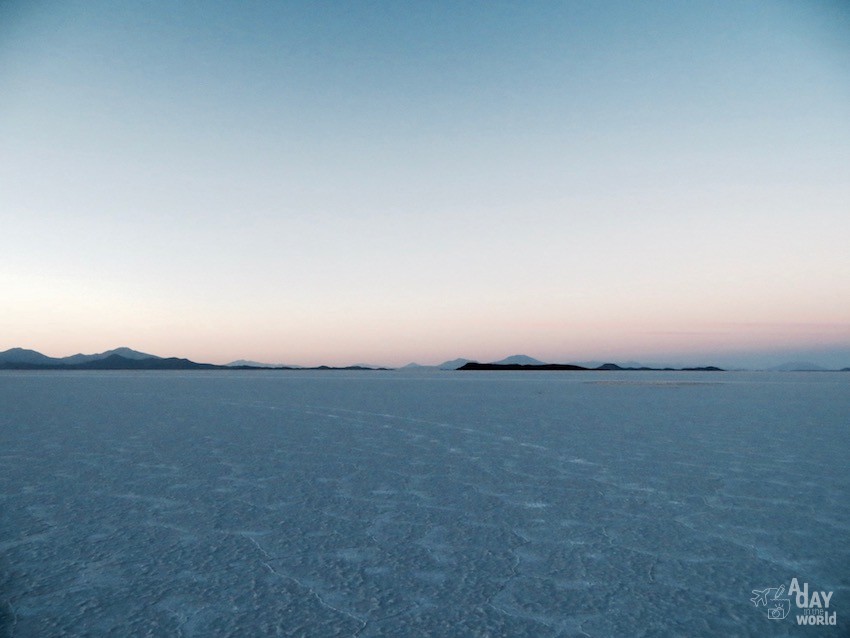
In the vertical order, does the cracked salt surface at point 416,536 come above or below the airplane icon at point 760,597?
above

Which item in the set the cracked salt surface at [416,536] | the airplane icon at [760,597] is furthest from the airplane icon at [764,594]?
the cracked salt surface at [416,536]

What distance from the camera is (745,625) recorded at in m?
6.12

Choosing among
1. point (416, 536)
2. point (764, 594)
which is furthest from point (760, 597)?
point (416, 536)

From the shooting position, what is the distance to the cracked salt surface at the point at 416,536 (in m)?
6.29

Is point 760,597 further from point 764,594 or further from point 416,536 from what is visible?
point 416,536

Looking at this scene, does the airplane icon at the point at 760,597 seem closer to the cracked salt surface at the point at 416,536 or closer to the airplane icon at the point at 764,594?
the airplane icon at the point at 764,594

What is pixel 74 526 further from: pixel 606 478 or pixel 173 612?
pixel 606 478

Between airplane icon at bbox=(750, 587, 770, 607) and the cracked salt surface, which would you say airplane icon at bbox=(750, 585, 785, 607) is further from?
the cracked salt surface

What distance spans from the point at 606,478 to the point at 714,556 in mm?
5185

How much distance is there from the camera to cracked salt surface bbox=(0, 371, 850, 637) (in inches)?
248

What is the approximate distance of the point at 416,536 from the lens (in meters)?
9.05

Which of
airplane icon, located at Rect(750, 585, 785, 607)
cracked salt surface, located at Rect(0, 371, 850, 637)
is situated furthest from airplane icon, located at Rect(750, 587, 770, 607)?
cracked salt surface, located at Rect(0, 371, 850, 637)

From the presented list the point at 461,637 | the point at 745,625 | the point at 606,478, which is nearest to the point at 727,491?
the point at 606,478

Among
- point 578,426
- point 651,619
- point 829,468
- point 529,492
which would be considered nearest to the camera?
point 651,619
